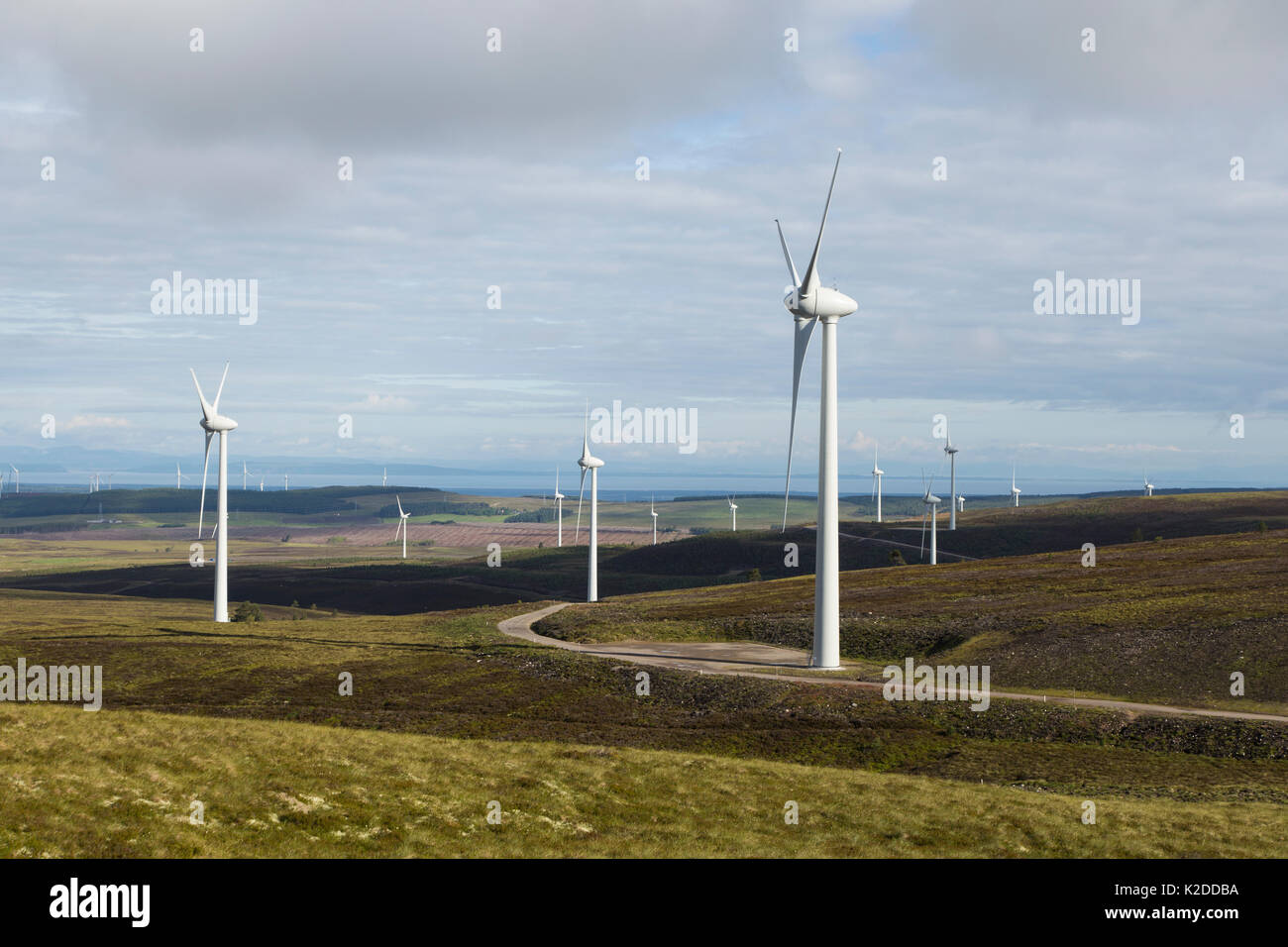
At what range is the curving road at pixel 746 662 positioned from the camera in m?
53.6

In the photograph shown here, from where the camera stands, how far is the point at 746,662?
2899 inches

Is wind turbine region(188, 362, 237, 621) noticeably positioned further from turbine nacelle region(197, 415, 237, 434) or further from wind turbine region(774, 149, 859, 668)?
wind turbine region(774, 149, 859, 668)

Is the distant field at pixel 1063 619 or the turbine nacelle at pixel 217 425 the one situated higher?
the turbine nacelle at pixel 217 425

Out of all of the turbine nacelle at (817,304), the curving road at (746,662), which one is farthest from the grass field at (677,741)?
the turbine nacelle at (817,304)

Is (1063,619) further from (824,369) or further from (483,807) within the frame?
(483,807)

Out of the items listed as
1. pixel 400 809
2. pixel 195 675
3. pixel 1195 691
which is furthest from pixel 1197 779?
pixel 195 675

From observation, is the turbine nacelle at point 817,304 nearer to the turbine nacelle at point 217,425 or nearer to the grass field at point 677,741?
the grass field at point 677,741

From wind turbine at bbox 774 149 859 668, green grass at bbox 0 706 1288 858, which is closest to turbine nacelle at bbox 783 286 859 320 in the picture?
wind turbine at bbox 774 149 859 668

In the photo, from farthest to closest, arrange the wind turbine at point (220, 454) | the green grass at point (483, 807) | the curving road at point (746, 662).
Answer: the wind turbine at point (220, 454) < the curving road at point (746, 662) < the green grass at point (483, 807)

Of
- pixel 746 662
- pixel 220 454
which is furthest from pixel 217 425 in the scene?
pixel 746 662

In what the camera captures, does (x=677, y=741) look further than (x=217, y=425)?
No

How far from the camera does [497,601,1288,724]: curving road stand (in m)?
53.6
